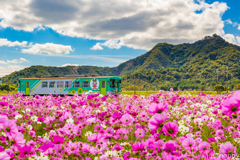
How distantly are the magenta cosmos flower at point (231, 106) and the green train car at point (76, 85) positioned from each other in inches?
649

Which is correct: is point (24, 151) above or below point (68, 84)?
below

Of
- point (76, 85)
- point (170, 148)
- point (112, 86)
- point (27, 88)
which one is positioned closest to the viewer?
point (170, 148)

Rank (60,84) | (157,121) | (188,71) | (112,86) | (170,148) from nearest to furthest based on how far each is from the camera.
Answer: (157,121)
(170,148)
(112,86)
(60,84)
(188,71)

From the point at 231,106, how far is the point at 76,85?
1805 cm

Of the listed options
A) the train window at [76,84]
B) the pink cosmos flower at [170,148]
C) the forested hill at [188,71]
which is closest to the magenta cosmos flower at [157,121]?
the pink cosmos flower at [170,148]

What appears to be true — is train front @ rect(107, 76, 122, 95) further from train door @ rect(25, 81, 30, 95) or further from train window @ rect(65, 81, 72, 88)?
train door @ rect(25, 81, 30, 95)

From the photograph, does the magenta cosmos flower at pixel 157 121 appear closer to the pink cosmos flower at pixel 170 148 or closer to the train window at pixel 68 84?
the pink cosmos flower at pixel 170 148

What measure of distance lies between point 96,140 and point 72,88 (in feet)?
56.8

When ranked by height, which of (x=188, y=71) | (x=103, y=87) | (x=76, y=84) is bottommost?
(x=103, y=87)

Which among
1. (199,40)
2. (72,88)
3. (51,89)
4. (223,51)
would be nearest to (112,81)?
(72,88)

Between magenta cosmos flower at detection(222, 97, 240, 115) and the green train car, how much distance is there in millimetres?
16488

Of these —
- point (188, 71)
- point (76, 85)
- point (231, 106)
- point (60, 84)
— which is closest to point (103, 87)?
point (76, 85)

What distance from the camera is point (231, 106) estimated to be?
104 cm

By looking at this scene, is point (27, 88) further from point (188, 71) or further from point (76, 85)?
point (188, 71)
